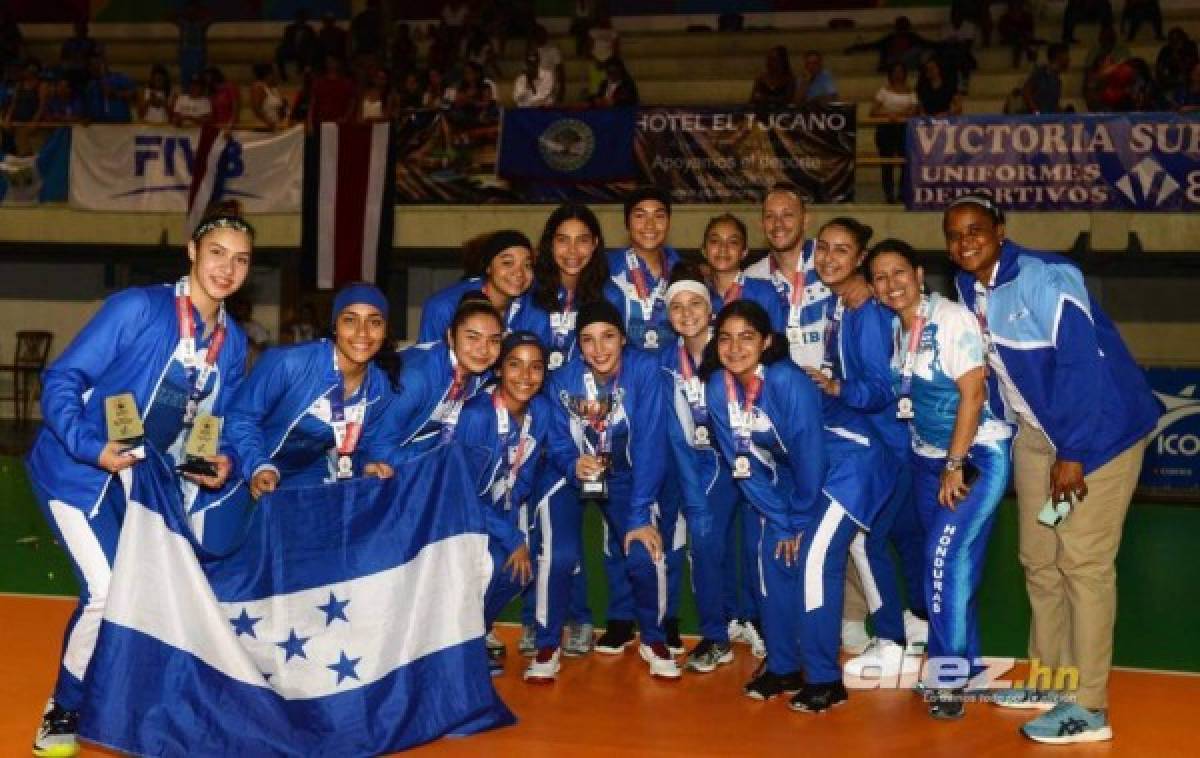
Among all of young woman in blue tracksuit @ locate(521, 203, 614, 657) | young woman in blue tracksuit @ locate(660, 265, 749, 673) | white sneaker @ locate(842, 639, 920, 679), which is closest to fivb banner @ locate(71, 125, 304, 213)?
young woman in blue tracksuit @ locate(521, 203, 614, 657)

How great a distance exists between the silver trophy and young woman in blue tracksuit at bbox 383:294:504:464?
1.57 ft

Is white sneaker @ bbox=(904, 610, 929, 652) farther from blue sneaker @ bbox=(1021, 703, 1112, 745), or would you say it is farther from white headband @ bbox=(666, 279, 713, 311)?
white headband @ bbox=(666, 279, 713, 311)

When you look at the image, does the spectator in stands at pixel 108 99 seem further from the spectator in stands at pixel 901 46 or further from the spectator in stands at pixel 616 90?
the spectator in stands at pixel 901 46

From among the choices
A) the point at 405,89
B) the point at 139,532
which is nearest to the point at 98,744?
the point at 139,532

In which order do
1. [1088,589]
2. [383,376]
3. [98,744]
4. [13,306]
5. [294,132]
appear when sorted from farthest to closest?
[13,306] < [294,132] < [383,376] < [1088,589] < [98,744]

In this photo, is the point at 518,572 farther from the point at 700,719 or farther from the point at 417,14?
the point at 417,14

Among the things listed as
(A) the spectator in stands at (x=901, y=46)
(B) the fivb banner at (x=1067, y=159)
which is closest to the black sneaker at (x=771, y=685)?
(B) the fivb banner at (x=1067, y=159)

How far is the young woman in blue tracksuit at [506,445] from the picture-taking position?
22.5 ft

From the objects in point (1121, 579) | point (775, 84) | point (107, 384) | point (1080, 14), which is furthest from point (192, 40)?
point (107, 384)

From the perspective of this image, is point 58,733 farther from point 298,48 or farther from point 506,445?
point 298,48

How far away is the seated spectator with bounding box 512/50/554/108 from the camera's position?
19000 millimetres

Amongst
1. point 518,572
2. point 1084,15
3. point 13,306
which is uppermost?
point 1084,15

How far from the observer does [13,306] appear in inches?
827

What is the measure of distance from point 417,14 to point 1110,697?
20.1 meters
